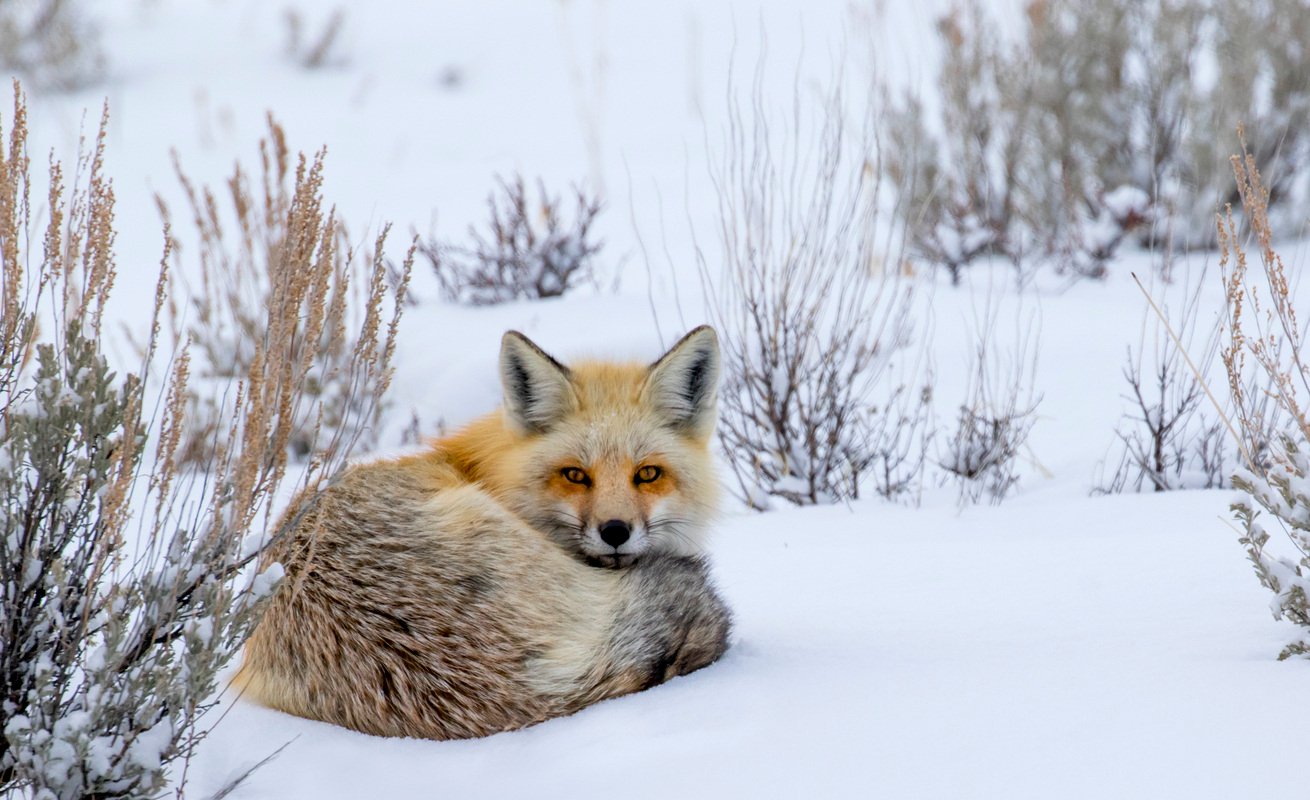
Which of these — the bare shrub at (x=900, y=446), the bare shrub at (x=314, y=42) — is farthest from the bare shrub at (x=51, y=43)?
the bare shrub at (x=900, y=446)

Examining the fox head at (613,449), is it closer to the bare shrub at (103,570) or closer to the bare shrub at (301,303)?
the bare shrub at (301,303)

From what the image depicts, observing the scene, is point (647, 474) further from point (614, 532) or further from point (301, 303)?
point (301, 303)

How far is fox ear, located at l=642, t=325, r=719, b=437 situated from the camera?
3244mm

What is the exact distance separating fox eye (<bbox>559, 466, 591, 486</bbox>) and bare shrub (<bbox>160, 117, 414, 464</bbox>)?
569mm

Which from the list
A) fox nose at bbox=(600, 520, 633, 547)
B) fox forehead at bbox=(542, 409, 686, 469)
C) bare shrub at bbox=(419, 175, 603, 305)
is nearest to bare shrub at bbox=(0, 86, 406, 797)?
fox nose at bbox=(600, 520, 633, 547)

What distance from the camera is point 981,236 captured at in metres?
7.38

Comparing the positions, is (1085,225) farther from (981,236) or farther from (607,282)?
(607,282)

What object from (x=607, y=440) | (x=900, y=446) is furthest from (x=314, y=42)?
(x=607, y=440)

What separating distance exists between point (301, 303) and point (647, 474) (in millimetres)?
1187

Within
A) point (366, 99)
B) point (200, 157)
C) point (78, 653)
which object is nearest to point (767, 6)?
point (366, 99)

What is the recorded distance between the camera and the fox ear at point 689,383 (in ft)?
10.6

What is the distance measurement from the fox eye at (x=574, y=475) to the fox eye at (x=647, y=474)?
0.13 metres

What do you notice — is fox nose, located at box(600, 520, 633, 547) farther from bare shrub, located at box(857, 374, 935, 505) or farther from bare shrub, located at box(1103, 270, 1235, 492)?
bare shrub, located at box(1103, 270, 1235, 492)

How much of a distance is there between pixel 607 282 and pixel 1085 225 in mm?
3413
